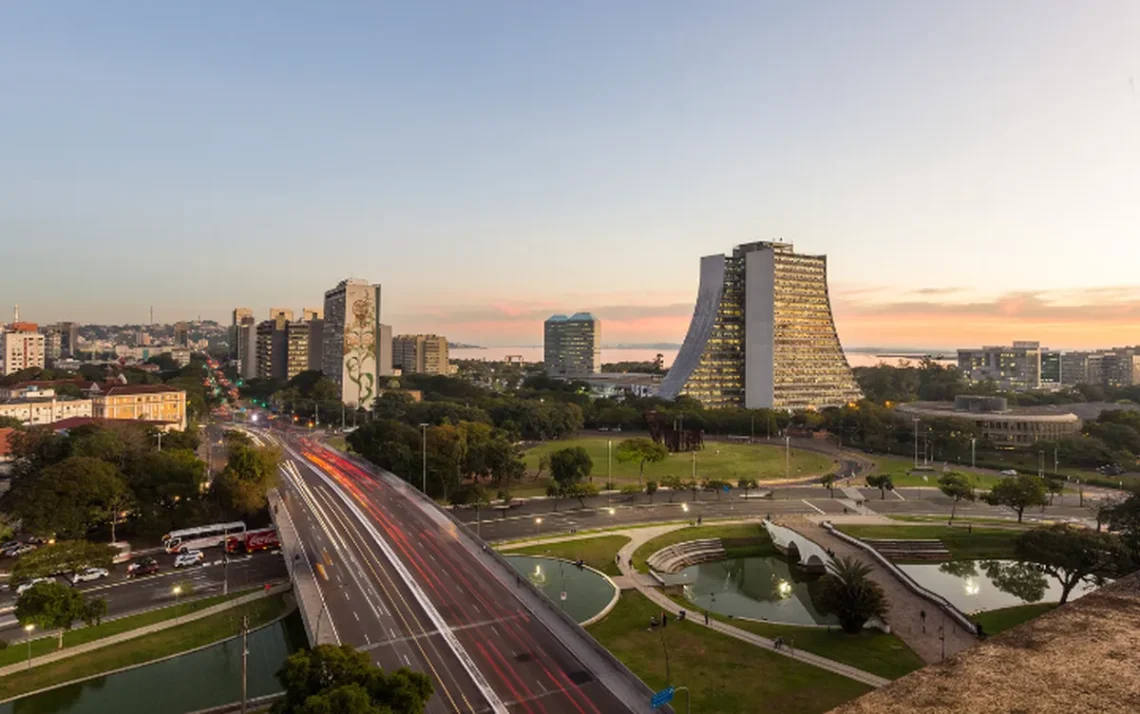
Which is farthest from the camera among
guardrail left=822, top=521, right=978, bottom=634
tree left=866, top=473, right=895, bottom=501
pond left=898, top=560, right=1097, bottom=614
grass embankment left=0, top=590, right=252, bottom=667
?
tree left=866, top=473, right=895, bottom=501

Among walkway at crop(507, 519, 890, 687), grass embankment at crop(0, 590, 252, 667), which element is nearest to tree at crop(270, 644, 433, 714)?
walkway at crop(507, 519, 890, 687)

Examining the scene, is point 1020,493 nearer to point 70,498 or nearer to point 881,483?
point 881,483

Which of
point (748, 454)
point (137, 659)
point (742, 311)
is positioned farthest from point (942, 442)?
point (137, 659)

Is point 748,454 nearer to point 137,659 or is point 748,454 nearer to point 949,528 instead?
point 949,528

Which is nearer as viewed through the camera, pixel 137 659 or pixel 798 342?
pixel 137 659

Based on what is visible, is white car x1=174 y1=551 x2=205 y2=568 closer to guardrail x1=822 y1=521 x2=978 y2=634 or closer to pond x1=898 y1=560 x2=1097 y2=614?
guardrail x1=822 y1=521 x2=978 y2=634

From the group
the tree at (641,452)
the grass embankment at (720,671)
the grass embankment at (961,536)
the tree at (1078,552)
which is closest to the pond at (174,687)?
the grass embankment at (720,671)

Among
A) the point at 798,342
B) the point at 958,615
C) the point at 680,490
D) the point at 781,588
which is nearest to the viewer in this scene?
the point at 958,615

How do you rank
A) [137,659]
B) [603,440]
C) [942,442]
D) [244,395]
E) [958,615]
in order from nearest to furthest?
[137,659] < [958,615] < [942,442] < [603,440] < [244,395]
